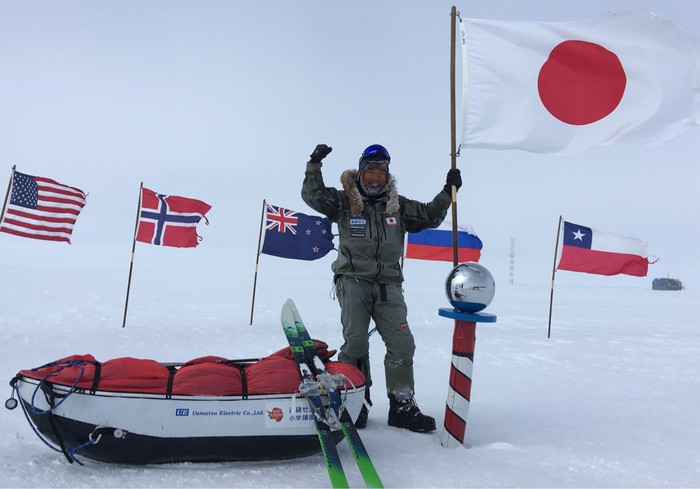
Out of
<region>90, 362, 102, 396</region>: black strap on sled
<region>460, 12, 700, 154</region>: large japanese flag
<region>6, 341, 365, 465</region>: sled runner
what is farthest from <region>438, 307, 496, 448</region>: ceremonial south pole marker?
<region>90, 362, 102, 396</region>: black strap on sled

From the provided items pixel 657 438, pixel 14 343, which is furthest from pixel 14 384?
pixel 14 343

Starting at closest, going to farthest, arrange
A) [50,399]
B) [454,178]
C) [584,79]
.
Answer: [50,399] → [454,178] → [584,79]

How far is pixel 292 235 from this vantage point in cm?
1148

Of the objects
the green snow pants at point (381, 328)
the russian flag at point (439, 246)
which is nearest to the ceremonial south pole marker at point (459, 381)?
the green snow pants at point (381, 328)

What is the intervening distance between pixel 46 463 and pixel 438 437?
7.25 feet

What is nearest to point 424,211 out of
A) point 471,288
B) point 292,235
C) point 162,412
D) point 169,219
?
point 471,288

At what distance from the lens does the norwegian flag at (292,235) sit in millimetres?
11383

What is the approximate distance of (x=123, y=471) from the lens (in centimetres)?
234

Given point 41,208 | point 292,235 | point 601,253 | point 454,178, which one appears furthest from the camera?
point 601,253

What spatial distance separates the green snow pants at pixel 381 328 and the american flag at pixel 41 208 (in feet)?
25.4

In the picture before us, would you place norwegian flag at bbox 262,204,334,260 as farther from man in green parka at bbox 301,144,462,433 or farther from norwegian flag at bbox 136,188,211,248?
man in green parka at bbox 301,144,462,433

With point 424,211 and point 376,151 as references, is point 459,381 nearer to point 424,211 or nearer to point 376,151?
point 424,211

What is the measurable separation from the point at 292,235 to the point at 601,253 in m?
7.35

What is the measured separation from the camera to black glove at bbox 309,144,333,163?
3.37 metres
